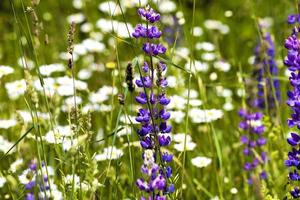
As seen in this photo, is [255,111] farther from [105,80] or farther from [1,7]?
[1,7]

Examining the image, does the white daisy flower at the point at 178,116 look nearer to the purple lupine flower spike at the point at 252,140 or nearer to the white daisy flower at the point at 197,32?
the purple lupine flower spike at the point at 252,140

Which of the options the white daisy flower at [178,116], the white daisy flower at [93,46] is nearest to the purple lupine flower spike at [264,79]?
the white daisy flower at [178,116]

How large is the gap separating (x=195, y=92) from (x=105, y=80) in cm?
69

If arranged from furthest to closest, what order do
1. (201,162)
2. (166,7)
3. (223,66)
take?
(166,7) → (223,66) → (201,162)

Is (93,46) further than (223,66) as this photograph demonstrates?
Yes

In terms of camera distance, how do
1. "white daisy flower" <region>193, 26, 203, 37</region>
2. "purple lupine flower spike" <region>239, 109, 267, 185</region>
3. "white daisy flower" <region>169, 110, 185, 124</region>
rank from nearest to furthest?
"purple lupine flower spike" <region>239, 109, 267, 185</region>
"white daisy flower" <region>169, 110, 185, 124</region>
"white daisy flower" <region>193, 26, 203, 37</region>

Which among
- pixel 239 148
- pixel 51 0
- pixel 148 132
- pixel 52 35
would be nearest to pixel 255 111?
pixel 239 148

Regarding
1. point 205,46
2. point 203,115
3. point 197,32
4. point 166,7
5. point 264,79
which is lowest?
point 203,115

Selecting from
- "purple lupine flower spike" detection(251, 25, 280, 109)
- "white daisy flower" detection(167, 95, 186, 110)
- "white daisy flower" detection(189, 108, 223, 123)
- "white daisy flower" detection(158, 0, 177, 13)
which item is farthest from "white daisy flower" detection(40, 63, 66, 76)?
"purple lupine flower spike" detection(251, 25, 280, 109)

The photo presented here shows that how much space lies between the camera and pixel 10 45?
17.2 ft

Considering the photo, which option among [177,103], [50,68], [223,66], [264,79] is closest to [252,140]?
[264,79]

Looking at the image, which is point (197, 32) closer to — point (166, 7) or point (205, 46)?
point (166, 7)

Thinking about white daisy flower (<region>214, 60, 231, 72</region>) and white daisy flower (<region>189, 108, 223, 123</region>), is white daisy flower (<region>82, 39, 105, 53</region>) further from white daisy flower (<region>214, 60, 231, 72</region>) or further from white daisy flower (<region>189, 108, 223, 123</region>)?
white daisy flower (<region>189, 108, 223, 123</region>)

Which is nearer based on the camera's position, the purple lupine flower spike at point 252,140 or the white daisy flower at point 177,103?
the purple lupine flower spike at point 252,140
